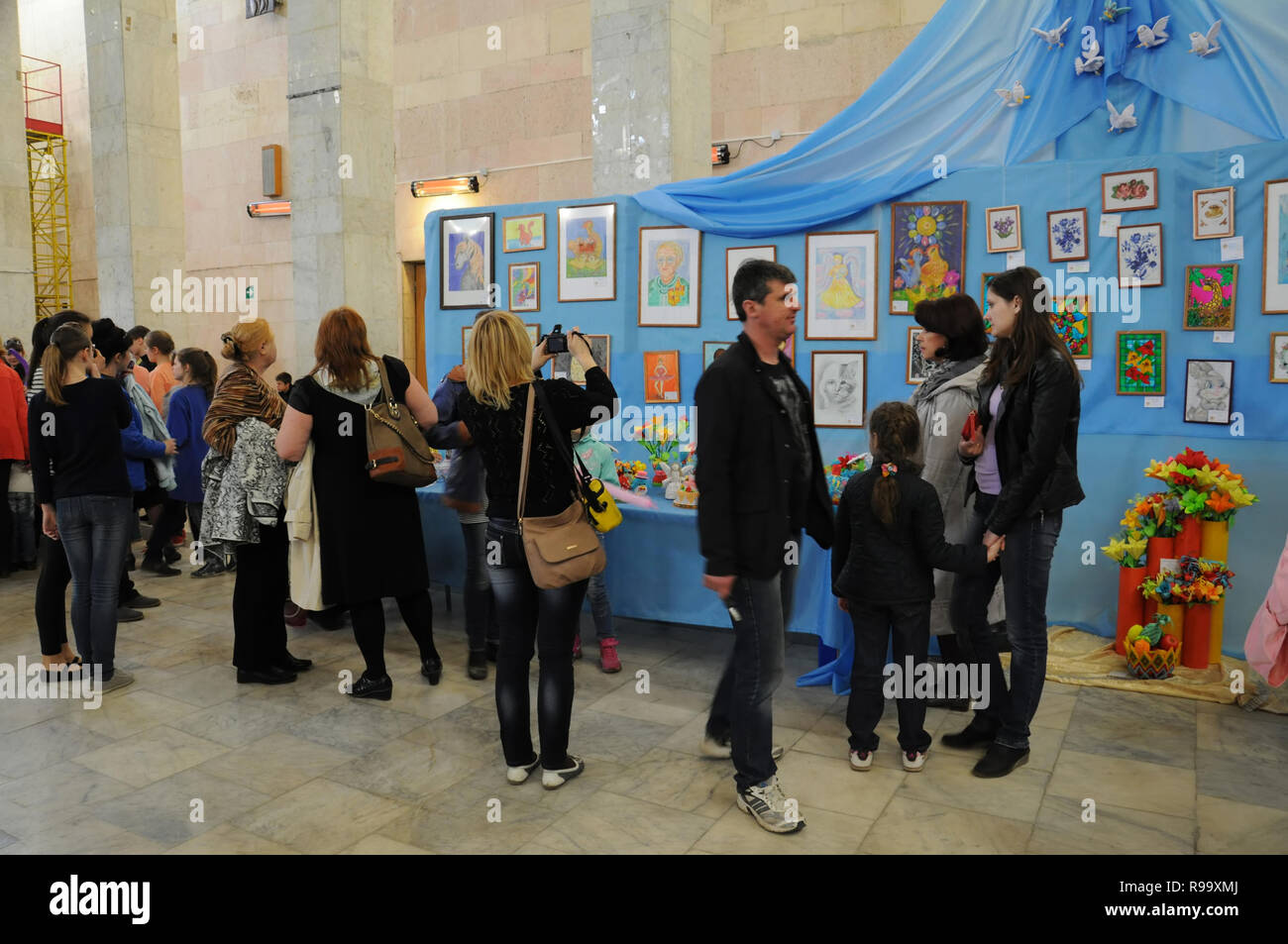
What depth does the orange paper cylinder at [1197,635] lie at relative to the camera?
4512mm

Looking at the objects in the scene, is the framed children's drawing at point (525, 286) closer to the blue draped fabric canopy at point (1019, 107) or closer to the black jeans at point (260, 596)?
the blue draped fabric canopy at point (1019, 107)

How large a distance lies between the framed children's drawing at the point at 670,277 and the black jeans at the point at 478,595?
1951mm

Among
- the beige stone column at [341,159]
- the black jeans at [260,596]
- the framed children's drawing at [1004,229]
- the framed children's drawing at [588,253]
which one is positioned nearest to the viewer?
the black jeans at [260,596]

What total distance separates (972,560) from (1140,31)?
2.92m

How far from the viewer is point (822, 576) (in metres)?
4.51

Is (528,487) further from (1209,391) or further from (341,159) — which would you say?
(341,159)

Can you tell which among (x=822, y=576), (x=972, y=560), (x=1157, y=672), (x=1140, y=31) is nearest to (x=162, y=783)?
(x=822, y=576)

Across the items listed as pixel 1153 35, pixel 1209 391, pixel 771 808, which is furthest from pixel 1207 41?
pixel 771 808

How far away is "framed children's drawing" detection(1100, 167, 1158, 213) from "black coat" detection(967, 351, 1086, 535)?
1.95m

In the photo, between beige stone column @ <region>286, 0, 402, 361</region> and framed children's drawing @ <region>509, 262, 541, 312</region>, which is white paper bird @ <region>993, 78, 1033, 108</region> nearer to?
framed children's drawing @ <region>509, 262, 541, 312</region>

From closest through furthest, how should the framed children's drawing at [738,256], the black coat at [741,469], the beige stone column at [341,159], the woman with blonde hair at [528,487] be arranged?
the black coat at [741,469], the woman with blonde hair at [528,487], the framed children's drawing at [738,256], the beige stone column at [341,159]

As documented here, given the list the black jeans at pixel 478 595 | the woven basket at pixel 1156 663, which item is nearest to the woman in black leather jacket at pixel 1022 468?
the woven basket at pixel 1156 663
